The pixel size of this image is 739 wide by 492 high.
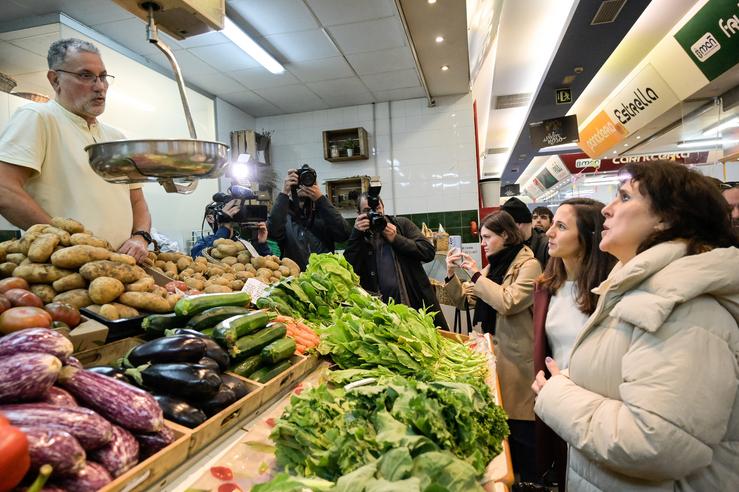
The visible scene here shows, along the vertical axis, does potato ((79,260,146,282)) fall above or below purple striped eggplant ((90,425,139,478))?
above

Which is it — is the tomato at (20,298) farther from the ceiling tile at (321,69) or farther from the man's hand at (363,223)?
the ceiling tile at (321,69)

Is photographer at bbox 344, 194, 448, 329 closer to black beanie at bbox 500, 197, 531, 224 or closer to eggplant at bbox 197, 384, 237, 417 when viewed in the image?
black beanie at bbox 500, 197, 531, 224

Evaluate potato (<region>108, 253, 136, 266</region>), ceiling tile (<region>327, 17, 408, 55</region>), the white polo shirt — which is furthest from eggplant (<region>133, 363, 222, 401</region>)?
ceiling tile (<region>327, 17, 408, 55</region>)

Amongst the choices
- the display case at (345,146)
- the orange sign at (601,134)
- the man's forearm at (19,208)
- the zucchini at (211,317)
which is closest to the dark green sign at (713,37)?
the orange sign at (601,134)

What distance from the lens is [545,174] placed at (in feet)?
53.6

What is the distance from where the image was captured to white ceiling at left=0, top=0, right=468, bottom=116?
416 centimetres

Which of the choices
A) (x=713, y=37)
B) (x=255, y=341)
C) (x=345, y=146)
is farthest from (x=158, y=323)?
(x=713, y=37)

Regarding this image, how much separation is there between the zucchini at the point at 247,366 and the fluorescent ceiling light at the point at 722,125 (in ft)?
23.7

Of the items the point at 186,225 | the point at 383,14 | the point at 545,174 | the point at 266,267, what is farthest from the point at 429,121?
the point at 545,174

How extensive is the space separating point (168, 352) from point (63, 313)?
46cm

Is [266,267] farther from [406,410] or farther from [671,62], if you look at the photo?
[671,62]

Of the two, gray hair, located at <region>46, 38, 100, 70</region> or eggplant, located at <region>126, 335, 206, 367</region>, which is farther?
gray hair, located at <region>46, 38, 100, 70</region>

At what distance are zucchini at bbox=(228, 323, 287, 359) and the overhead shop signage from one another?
26.5 ft

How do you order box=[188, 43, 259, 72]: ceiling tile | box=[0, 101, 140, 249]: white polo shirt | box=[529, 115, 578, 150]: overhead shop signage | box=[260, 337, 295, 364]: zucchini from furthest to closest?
box=[529, 115, 578, 150]: overhead shop signage → box=[188, 43, 259, 72]: ceiling tile → box=[0, 101, 140, 249]: white polo shirt → box=[260, 337, 295, 364]: zucchini
